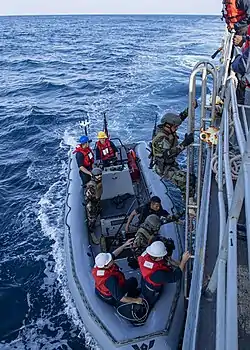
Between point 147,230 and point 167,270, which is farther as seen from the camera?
point 147,230

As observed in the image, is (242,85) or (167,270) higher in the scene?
(242,85)

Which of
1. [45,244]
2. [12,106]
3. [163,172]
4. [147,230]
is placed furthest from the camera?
[12,106]

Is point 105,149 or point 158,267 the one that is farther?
point 105,149

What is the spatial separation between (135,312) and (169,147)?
2453 millimetres

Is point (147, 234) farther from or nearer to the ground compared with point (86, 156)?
nearer to the ground

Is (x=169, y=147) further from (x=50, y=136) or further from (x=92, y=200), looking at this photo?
(x=50, y=136)

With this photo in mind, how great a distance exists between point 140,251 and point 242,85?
117 inches

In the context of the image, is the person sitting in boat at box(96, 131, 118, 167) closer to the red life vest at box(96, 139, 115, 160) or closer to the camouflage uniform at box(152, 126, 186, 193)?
the red life vest at box(96, 139, 115, 160)

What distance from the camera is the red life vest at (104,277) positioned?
4.67 m

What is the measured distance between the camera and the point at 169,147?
5.57 metres

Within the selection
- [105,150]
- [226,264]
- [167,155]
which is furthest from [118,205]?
[226,264]

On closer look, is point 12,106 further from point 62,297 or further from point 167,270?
point 167,270

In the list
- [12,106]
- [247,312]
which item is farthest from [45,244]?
[12,106]

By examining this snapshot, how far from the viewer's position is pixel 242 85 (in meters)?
5.54
